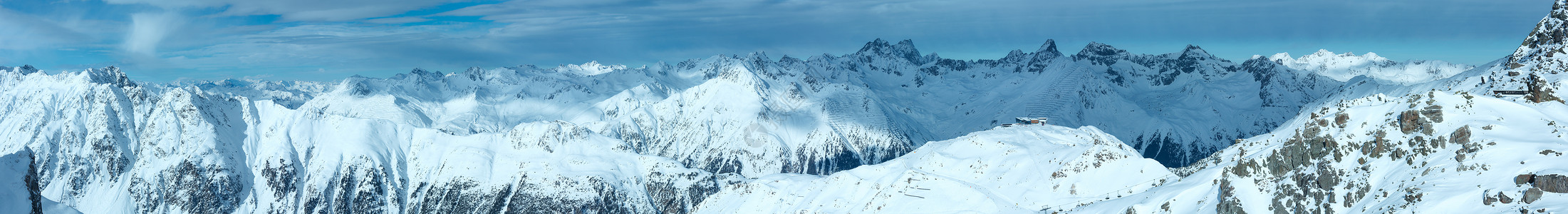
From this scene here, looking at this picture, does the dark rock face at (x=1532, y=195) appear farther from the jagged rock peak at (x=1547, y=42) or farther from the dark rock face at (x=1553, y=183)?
the jagged rock peak at (x=1547, y=42)

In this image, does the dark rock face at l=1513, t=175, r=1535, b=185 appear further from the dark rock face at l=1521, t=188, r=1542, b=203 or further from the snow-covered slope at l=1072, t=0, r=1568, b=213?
the dark rock face at l=1521, t=188, r=1542, b=203

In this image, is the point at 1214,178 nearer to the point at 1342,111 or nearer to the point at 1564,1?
the point at 1342,111

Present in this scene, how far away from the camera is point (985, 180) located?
123 m

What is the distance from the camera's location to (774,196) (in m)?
148

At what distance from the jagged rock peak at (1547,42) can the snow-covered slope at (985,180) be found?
37221 mm

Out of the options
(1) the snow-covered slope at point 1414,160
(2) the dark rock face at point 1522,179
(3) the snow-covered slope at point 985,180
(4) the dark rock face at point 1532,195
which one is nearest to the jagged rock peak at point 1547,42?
(1) the snow-covered slope at point 1414,160

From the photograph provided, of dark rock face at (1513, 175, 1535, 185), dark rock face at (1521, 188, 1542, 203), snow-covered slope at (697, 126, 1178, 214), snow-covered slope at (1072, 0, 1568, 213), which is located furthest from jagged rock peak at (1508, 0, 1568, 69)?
dark rock face at (1521, 188, 1542, 203)

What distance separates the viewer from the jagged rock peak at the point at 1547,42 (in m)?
93.9

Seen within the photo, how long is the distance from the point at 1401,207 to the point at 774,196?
92.9 metres

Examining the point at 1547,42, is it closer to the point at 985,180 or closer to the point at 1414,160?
the point at 1414,160

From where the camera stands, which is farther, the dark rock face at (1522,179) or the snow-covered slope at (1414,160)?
the snow-covered slope at (1414,160)

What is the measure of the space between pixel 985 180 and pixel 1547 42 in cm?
6367

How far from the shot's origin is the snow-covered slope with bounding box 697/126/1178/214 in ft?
363

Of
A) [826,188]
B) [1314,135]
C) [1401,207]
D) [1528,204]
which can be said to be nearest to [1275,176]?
[1314,135]
